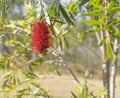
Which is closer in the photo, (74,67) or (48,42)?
(48,42)

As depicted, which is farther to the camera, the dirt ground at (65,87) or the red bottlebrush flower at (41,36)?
the dirt ground at (65,87)

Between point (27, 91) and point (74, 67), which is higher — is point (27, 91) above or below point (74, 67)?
above

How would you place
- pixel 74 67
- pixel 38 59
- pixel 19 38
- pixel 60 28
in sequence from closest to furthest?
pixel 60 28
pixel 38 59
pixel 19 38
pixel 74 67

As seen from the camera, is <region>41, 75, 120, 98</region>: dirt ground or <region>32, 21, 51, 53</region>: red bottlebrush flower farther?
<region>41, 75, 120, 98</region>: dirt ground

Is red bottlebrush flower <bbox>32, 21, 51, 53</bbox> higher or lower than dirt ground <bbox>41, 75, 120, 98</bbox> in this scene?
higher

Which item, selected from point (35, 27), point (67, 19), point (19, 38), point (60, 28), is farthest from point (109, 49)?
point (19, 38)

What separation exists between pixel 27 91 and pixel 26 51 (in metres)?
0.38

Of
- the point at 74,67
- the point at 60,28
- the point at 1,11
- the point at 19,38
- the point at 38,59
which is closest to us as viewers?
the point at 1,11

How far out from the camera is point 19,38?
2.76 m

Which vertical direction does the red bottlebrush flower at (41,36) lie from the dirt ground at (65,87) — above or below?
above

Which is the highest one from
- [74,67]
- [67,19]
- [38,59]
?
[67,19]

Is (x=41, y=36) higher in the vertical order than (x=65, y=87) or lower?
higher

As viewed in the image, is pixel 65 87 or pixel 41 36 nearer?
pixel 41 36

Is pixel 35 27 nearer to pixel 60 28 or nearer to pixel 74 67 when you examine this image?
pixel 60 28
